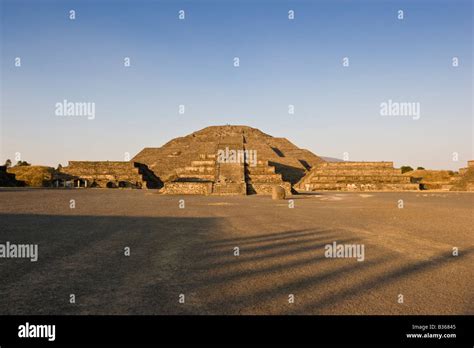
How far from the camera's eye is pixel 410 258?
581 centimetres

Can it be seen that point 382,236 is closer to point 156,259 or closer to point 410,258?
point 410,258

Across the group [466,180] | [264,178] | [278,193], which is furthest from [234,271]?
[466,180]

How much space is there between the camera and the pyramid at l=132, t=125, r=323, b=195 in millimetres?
28188

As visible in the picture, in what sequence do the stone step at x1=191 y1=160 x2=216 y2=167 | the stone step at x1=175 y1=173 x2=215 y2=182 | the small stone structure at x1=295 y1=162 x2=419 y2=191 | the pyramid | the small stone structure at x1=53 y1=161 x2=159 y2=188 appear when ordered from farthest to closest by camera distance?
the small stone structure at x1=53 y1=161 x2=159 y2=188 < the small stone structure at x1=295 y1=162 x2=419 y2=191 < the stone step at x1=191 y1=160 x2=216 y2=167 < the stone step at x1=175 y1=173 x2=215 y2=182 < the pyramid

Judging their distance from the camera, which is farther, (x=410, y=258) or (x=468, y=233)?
(x=468, y=233)

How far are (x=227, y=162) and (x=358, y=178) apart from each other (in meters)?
14.6

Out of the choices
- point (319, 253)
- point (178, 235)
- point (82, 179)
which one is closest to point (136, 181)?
point (82, 179)

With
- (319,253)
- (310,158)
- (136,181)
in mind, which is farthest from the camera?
(310,158)

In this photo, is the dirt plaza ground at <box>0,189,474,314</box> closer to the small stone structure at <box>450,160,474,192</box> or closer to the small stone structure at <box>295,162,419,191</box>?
the small stone structure at <box>295,162,419,191</box>

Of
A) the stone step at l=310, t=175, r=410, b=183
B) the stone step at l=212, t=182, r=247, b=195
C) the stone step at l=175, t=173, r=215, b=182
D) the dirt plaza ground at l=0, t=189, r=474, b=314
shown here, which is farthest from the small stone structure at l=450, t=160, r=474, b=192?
the dirt plaza ground at l=0, t=189, r=474, b=314

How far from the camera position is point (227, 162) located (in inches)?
1443

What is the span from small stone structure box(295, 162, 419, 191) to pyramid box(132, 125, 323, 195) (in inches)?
202
